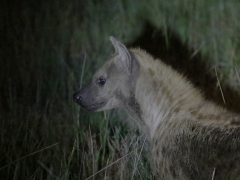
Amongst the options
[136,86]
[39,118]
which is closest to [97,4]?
[39,118]

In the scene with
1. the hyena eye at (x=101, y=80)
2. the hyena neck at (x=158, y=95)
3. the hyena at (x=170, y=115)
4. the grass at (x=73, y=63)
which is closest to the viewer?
the hyena at (x=170, y=115)

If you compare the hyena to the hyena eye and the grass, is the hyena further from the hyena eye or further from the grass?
the grass

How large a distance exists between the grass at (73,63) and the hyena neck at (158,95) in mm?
389

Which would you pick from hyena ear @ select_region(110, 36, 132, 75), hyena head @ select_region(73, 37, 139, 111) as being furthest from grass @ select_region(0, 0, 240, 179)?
hyena ear @ select_region(110, 36, 132, 75)

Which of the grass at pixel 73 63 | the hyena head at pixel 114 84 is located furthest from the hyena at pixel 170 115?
the grass at pixel 73 63

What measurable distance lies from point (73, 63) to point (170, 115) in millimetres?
1671

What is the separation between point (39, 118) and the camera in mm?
3365

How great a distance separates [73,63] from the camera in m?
3.87

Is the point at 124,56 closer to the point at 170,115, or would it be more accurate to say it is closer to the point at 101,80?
the point at 101,80

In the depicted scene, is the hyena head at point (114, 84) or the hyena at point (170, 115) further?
the hyena head at point (114, 84)

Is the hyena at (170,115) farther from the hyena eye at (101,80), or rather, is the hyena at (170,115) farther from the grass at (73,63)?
the grass at (73,63)

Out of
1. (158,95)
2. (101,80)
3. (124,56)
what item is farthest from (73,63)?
(158,95)

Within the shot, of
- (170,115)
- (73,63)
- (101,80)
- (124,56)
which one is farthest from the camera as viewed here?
(73,63)

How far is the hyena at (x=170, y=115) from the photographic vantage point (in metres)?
1.98
